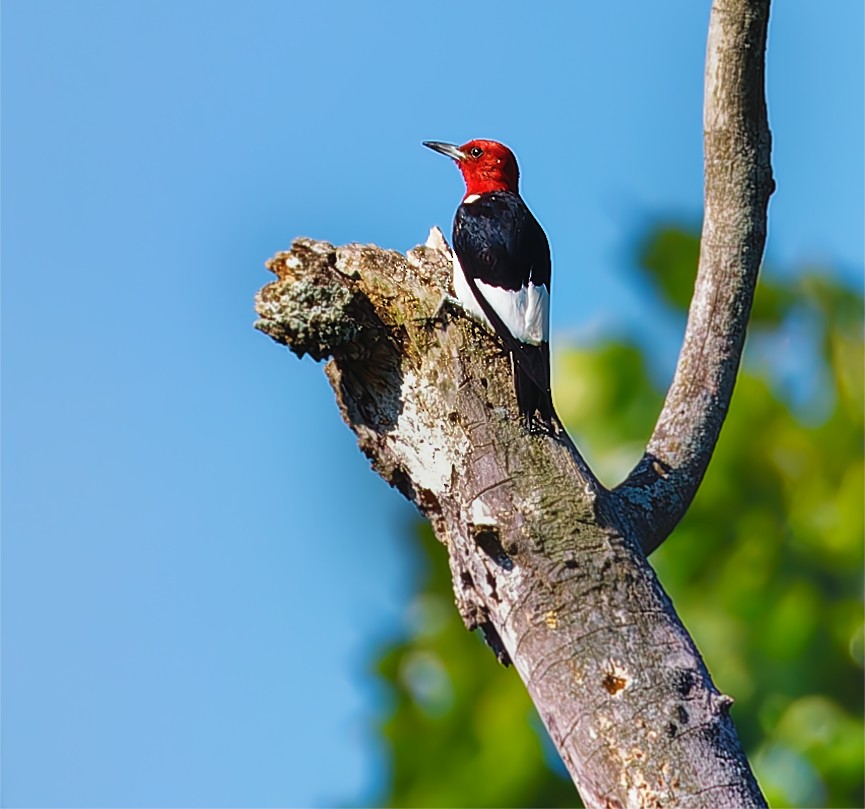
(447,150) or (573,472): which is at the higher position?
(447,150)

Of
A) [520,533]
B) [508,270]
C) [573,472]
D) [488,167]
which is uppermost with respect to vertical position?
[488,167]

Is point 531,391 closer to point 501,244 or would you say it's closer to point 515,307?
point 515,307

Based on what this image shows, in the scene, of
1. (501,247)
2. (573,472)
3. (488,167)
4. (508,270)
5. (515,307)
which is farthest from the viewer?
(488,167)

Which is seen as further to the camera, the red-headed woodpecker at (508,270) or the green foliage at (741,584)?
the green foliage at (741,584)

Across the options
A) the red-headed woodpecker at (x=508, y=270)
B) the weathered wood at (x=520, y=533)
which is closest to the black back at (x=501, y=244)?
the red-headed woodpecker at (x=508, y=270)

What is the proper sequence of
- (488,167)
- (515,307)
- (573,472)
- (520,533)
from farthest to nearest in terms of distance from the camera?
1. (488,167)
2. (515,307)
3. (573,472)
4. (520,533)

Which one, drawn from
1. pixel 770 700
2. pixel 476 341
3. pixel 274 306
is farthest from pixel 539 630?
pixel 770 700

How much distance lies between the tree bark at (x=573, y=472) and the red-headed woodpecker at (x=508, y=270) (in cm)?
6

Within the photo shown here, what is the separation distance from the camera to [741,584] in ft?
20.1

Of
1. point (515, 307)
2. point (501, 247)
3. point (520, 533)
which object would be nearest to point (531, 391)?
point (520, 533)

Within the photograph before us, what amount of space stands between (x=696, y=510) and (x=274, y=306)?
374cm

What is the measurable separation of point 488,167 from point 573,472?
223 centimetres

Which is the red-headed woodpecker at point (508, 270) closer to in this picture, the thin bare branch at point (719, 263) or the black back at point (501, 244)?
the black back at point (501, 244)

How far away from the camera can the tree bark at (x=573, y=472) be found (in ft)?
8.79
